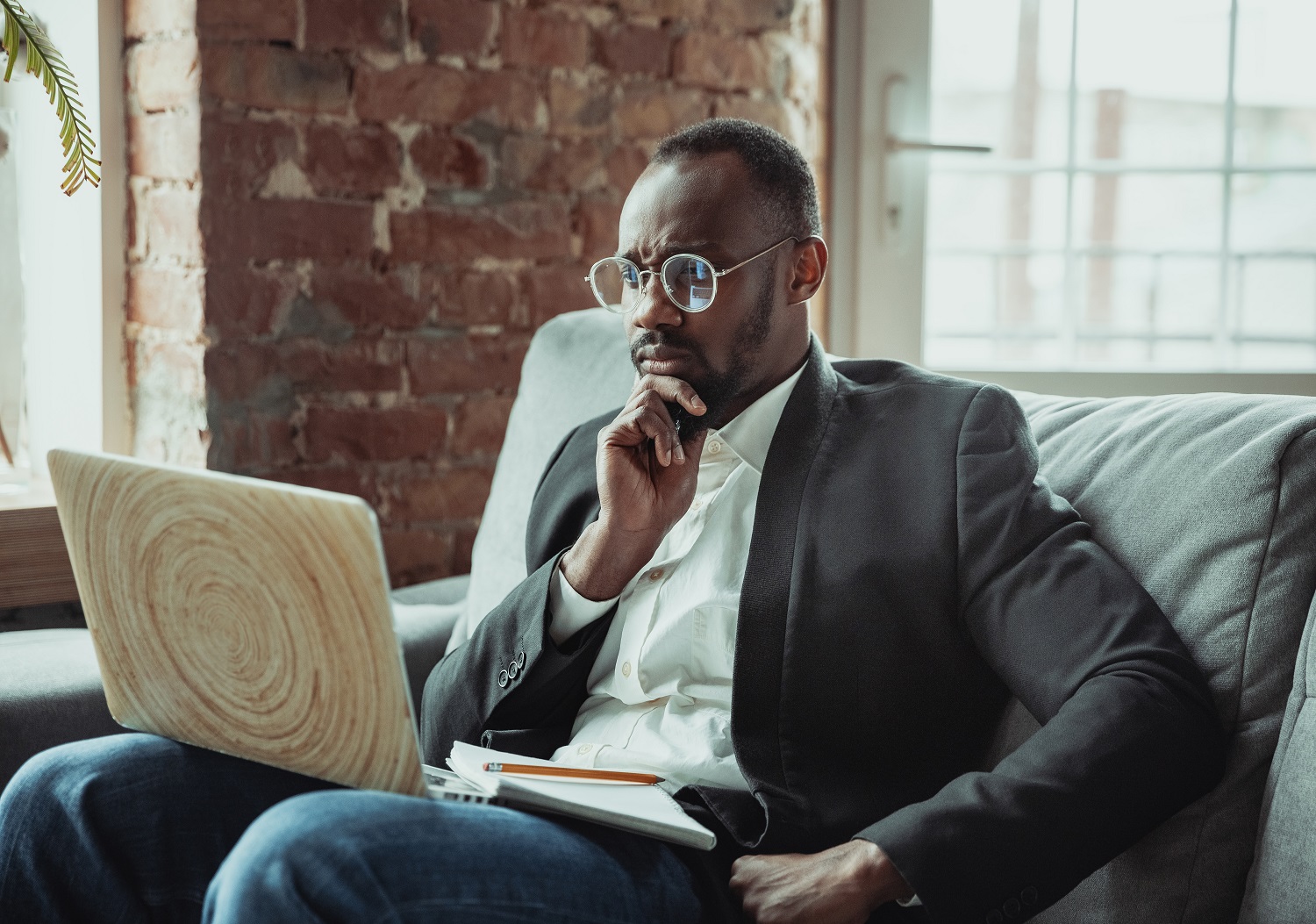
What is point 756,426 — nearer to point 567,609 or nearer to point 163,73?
point 567,609

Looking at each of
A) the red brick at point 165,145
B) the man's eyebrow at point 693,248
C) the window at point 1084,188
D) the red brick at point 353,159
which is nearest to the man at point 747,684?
the man's eyebrow at point 693,248

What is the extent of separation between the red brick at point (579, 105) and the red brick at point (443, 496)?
2.00 feet

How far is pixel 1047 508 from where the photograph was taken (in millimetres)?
1271

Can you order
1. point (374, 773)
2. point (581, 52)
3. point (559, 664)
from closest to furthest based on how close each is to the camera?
point (374, 773) < point (559, 664) < point (581, 52)

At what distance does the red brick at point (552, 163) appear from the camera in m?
2.17

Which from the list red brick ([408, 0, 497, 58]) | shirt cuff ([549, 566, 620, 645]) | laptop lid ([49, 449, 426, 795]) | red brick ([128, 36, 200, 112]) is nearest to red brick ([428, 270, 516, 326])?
red brick ([408, 0, 497, 58])

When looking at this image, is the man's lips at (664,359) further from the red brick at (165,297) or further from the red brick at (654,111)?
the red brick at (654,111)

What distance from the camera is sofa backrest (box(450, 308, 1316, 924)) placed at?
1152mm

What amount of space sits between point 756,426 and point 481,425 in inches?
32.6

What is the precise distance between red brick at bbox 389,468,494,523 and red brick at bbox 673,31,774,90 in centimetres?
81

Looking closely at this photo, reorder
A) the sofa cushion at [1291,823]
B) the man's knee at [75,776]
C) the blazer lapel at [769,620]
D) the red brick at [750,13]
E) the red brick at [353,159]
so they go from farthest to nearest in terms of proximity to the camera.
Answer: the red brick at [750,13]
the red brick at [353,159]
the blazer lapel at [769,620]
the man's knee at [75,776]
the sofa cushion at [1291,823]

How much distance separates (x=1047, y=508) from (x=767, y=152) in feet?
1.75

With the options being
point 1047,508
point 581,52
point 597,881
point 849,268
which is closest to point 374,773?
point 597,881

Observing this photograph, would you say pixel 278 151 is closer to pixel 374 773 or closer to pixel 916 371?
pixel 916 371
